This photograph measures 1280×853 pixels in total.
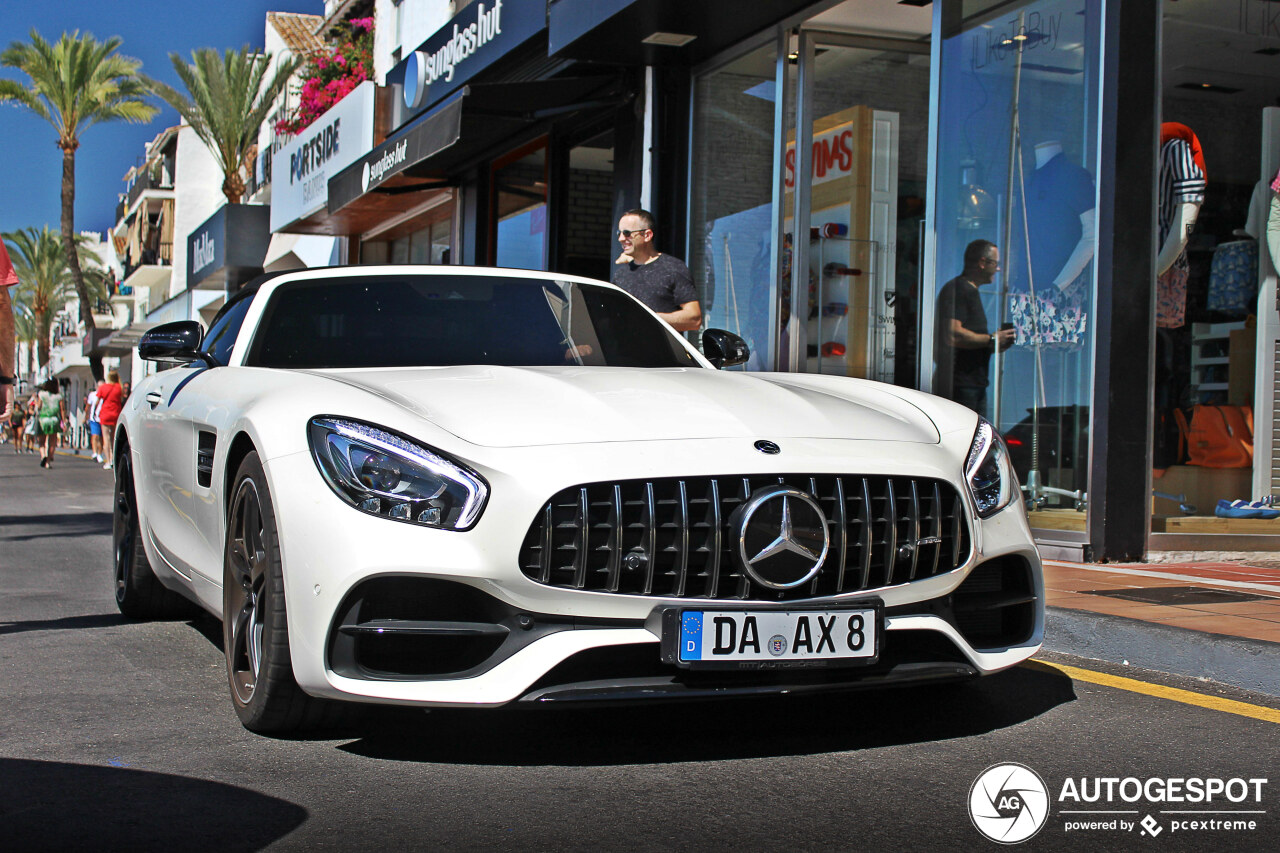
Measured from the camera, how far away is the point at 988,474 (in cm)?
355

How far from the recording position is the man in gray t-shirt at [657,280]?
8484 mm

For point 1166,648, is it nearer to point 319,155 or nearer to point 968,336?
point 968,336

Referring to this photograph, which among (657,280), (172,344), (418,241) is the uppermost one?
(418,241)

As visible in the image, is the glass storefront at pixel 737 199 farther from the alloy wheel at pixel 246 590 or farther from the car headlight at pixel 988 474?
the alloy wheel at pixel 246 590

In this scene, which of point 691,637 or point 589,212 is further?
point 589,212

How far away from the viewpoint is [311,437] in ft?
10.4

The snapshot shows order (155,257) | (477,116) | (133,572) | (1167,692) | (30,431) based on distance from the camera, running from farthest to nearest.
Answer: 1. (155,257)
2. (30,431)
3. (477,116)
4. (133,572)
5. (1167,692)

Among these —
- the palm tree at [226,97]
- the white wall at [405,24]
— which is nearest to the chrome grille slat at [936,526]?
the white wall at [405,24]

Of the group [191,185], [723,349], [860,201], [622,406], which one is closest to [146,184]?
[191,185]

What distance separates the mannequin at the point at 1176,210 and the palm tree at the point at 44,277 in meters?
71.1

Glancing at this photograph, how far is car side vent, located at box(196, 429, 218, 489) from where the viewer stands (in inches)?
152

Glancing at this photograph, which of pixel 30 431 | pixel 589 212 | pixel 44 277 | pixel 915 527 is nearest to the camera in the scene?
pixel 915 527

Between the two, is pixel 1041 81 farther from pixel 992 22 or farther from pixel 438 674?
pixel 438 674

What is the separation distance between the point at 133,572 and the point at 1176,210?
5982mm
